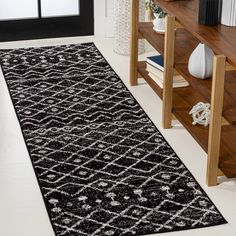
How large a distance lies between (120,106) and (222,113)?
3.46 ft

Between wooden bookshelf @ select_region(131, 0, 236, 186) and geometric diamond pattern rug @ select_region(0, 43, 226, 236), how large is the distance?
17 cm

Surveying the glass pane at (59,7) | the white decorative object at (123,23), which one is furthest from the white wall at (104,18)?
the white decorative object at (123,23)

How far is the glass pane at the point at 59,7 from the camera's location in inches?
217

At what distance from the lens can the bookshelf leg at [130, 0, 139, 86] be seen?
452cm

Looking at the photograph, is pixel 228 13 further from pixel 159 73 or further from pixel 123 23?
pixel 123 23

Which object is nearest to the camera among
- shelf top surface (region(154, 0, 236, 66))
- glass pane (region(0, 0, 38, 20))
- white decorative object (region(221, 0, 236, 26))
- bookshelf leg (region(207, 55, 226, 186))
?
bookshelf leg (region(207, 55, 226, 186))

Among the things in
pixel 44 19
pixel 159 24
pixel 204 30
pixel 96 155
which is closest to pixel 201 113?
pixel 204 30

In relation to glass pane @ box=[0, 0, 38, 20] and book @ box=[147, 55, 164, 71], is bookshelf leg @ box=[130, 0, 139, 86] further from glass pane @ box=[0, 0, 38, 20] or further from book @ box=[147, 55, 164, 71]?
glass pane @ box=[0, 0, 38, 20]

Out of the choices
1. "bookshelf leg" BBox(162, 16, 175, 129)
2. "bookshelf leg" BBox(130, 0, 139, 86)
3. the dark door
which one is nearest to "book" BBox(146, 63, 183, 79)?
"bookshelf leg" BBox(130, 0, 139, 86)

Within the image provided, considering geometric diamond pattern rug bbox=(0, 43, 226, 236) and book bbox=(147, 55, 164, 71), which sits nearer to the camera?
geometric diamond pattern rug bbox=(0, 43, 226, 236)

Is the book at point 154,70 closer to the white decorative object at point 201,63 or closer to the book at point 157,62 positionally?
the book at point 157,62

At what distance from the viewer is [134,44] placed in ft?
15.2

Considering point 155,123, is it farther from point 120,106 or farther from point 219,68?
point 219,68

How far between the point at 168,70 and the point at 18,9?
1.79m
